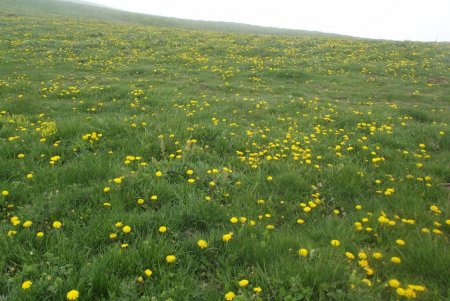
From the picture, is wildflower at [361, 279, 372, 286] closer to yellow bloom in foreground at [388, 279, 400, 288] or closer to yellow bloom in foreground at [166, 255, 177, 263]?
yellow bloom in foreground at [388, 279, 400, 288]

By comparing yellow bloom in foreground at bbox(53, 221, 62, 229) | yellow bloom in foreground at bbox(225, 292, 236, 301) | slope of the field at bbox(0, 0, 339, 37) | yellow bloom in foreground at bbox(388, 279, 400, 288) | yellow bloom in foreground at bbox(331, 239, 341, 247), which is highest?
slope of the field at bbox(0, 0, 339, 37)

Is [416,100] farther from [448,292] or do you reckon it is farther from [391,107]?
[448,292]

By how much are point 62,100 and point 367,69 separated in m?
13.0

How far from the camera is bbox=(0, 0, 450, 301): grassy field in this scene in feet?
10.8

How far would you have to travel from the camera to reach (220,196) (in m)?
4.87

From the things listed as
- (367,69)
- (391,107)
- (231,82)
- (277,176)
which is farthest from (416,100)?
(277,176)

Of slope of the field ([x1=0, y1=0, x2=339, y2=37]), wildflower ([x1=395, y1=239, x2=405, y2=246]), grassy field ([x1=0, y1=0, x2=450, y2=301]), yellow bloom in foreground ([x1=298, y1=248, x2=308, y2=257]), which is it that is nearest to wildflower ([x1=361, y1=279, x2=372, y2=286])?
grassy field ([x1=0, y1=0, x2=450, y2=301])

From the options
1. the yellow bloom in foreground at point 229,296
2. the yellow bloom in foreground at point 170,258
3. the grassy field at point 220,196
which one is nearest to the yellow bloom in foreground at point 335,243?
the grassy field at point 220,196

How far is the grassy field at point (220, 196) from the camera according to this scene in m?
3.28

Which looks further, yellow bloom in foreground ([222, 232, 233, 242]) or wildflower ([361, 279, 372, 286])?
yellow bloom in foreground ([222, 232, 233, 242])

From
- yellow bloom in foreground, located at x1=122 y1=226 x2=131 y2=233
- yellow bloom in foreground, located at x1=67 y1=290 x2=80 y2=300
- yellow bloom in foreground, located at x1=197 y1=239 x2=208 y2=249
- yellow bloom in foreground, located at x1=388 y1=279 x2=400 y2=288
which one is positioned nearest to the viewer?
yellow bloom in foreground, located at x1=67 y1=290 x2=80 y2=300

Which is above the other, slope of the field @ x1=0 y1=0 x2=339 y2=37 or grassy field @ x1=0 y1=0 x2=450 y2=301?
slope of the field @ x1=0 y1=0 x2=339 y2=37

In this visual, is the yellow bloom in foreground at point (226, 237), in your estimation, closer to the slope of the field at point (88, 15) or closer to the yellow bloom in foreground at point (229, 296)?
the yellow bloom in foreground at point (229, 296)

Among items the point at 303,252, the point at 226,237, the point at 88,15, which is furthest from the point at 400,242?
the point at 88,15
